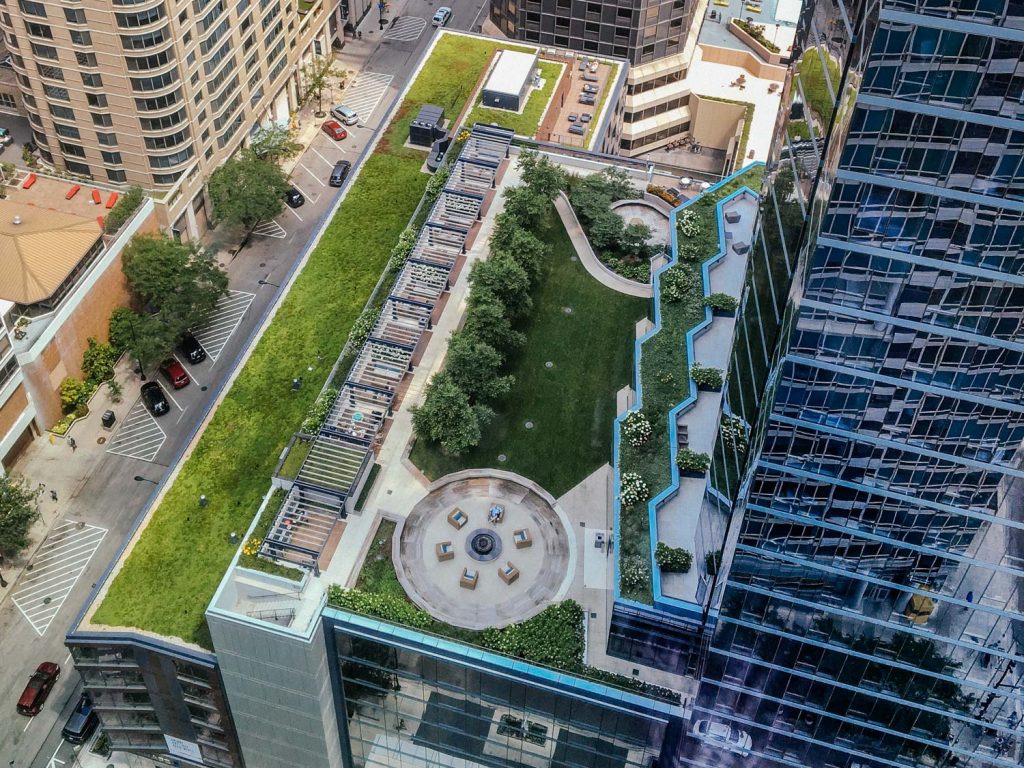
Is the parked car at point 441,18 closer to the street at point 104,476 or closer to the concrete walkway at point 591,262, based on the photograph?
the street at point 104,476

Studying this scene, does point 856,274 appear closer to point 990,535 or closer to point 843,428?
point 843,428

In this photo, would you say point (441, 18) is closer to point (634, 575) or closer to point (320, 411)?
point (320, 411)

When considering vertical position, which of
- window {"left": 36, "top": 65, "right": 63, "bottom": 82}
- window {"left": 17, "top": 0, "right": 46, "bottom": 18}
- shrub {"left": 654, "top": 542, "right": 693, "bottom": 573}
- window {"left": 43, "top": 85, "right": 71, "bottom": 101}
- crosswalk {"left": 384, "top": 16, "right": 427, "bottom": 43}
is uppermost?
window {"left": 17, "top": 0, "right": 46, "bottom": 18}

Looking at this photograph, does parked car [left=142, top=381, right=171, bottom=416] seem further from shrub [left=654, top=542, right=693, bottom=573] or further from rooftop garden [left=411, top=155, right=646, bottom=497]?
shrub [left=654, top=542, right=693, bottom=573]

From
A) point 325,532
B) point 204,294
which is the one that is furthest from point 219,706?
point 204,294

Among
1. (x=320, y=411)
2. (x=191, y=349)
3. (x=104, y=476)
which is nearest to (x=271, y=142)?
(x=191, y=349)

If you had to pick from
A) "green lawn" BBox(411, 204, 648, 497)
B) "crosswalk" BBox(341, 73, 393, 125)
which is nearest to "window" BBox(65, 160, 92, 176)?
"crosswalk" BBox(341, 73, 393, 125)
